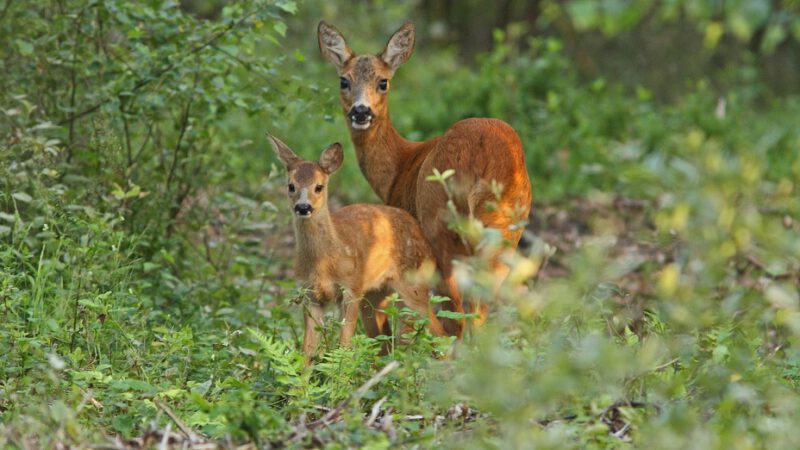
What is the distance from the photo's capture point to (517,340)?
557 cm

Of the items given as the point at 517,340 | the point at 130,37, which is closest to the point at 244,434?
the point at 517,340

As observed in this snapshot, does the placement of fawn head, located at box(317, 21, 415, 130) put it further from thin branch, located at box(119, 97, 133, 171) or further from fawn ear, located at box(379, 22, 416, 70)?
thin branch, located at box(119, 97, 133, 171)

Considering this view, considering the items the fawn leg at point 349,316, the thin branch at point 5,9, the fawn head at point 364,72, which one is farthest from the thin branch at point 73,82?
the fawn leg at point 349,316

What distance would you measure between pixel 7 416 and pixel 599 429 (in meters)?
2.13

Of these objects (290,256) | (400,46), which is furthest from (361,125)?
(290,256)

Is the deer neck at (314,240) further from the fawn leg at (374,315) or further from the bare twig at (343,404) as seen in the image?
the bare twig at (343,404)

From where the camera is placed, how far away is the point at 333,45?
8.36 m

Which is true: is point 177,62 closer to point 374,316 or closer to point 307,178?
point 307,178

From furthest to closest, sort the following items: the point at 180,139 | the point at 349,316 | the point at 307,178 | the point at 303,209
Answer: the point at 180,139 < the point at 307,178 < the point at 303,209 < the point at 349,316

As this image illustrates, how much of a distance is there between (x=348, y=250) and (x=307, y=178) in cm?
43

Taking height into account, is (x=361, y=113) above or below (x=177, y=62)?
below

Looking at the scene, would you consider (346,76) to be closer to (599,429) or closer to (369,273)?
(369,273)

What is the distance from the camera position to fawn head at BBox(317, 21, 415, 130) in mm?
7844

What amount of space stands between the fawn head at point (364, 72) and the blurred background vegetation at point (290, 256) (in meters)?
0.21
